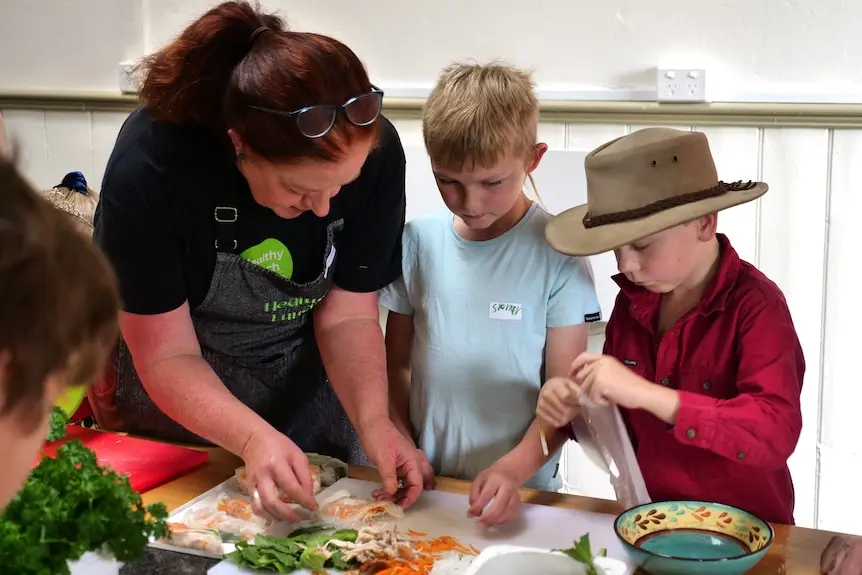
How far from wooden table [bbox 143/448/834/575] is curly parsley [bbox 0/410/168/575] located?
59cm

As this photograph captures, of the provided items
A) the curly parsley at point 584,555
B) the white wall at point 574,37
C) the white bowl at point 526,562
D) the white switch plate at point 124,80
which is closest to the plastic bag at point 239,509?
the white bowl at point 526,562

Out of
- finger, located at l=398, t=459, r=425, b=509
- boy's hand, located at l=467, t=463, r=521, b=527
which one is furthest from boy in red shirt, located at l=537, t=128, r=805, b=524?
finger, located at l=398, t=459, r=425, b=509

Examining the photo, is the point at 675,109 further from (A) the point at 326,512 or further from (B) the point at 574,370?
(A) the point at 326,512

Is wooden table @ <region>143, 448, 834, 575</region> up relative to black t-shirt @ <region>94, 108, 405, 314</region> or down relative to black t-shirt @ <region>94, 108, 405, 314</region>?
down

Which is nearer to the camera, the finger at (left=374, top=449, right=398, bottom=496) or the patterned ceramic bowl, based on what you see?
the patterned ceramic bowl

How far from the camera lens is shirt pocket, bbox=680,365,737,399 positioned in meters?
1.38

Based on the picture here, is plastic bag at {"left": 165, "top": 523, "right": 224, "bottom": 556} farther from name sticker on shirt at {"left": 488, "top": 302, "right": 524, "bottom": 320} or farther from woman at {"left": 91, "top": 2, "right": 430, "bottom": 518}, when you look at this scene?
name sticker on shirt at {"left": 488, "top": 302, "right": 524, "bottom": 320}

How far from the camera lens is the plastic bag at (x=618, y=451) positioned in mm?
1348

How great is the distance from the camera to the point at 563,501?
143cm

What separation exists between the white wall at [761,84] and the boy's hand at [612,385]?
1136 mm

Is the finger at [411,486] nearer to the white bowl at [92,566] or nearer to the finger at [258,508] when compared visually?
the finger at [258,508]

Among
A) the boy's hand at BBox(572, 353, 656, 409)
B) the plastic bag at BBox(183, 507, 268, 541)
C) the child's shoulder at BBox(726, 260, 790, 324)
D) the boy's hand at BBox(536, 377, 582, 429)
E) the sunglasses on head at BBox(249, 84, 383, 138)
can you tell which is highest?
the sunglasses on head at BBox(249, 84, 383, 138)

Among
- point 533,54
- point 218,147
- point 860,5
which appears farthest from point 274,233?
point 860,5

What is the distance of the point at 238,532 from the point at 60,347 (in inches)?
32.3
